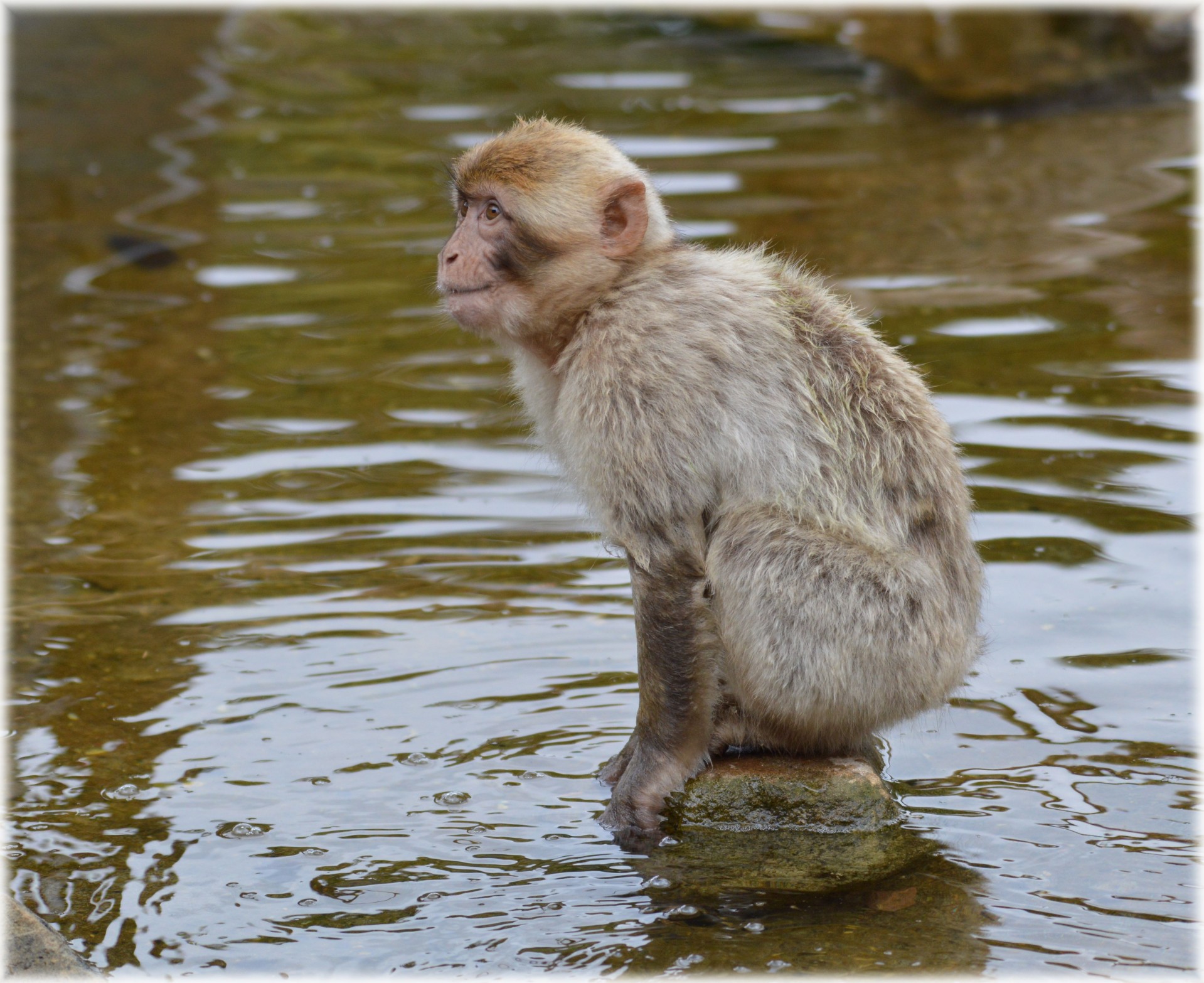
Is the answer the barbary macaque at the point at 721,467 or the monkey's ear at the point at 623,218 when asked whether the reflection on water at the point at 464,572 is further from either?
the monkey's ear at the point at 623,218

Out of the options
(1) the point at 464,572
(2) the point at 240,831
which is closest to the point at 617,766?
(2) the point at 240,831

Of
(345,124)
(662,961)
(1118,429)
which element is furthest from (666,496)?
(345,124)

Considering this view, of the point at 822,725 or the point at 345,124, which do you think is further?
the point at 345,124

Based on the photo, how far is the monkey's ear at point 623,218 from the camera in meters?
4.08

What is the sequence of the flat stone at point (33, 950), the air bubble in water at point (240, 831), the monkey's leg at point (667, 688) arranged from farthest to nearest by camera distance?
the air bubble in water at point (240, 831)
the monkey's leg at point (667, 688)
the flat stone at point (33, 950)

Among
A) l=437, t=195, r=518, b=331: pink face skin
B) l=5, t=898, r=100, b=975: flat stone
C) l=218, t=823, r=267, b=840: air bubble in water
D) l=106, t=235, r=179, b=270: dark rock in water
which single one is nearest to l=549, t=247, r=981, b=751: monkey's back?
l=437, t=195, r=518, b=331: pink face skin

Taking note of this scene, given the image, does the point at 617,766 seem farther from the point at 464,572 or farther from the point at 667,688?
the point at 464,572

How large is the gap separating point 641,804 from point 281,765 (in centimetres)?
110

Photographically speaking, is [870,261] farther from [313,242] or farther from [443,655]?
[443,655]

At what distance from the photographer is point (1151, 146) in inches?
421

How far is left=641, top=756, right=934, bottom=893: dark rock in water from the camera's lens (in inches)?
151

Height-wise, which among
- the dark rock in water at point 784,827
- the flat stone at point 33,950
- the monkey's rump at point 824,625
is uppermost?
the monkey's rump at point 824,625

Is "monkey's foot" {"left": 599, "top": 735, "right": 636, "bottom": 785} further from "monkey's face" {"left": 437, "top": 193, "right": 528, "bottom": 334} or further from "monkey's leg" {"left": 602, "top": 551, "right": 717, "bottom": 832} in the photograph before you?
"monkey's face" {"left": 437, "top": 193, "right": 528, "bottom": 334}

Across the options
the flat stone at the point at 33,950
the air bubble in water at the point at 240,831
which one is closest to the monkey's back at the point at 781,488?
the air bubble in water at the point at 240,831
